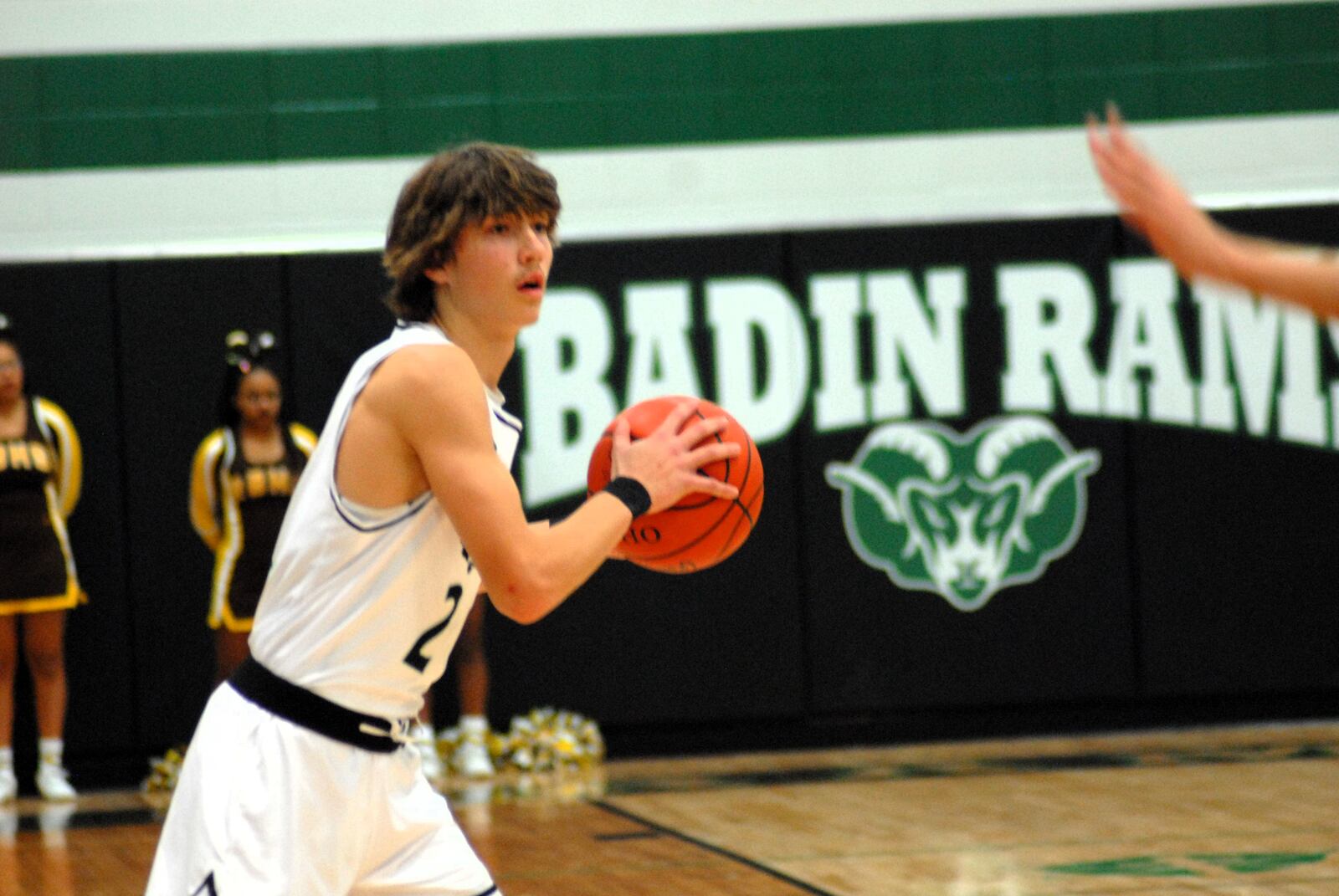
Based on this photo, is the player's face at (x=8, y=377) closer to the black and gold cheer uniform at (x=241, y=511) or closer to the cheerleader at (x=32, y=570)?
the cheerleader at (x=32, y=570)

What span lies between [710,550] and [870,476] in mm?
5811

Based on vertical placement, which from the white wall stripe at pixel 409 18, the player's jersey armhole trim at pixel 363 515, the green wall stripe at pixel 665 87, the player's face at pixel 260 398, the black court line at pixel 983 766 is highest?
the white wall stripe at pixel 409 18

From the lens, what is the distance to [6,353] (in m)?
8.06

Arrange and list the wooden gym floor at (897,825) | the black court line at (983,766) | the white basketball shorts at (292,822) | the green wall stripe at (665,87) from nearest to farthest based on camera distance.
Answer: the white basketball shorts at (292,822) < the wooden gym floor at (897,825) < the black court line at (983,766) < the green wall stripe at (665,87)

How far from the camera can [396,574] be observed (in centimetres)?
275

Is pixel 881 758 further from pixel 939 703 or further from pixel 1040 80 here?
pixel 1040 80

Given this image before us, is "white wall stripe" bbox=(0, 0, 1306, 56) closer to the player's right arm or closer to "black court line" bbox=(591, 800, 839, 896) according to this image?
"black court line" bbox=(591, 800, 839, 896)

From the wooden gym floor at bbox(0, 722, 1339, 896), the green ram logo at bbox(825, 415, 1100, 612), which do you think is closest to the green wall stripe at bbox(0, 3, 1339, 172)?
the green ram logo at bbox(825, 415, 1100, 612)

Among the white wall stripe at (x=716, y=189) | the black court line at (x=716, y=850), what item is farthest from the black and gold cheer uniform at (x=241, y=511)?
the black court line at (x=716, y=850)

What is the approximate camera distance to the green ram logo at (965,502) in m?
8.99

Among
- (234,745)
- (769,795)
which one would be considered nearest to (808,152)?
(769,795)

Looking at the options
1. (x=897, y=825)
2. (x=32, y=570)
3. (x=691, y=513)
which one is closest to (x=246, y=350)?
(x=32, y=570)

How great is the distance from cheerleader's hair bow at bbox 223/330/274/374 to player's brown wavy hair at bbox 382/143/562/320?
5.57 metres

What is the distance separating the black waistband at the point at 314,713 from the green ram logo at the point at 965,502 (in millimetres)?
6353
